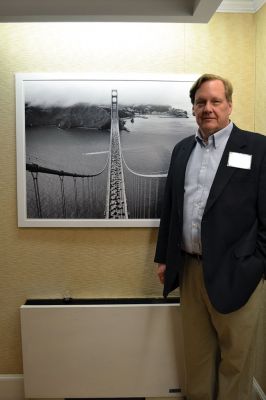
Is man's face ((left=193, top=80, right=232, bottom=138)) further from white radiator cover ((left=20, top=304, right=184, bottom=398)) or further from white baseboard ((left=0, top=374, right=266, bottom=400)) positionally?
white baseboard ((left=0, top=374, right=266, bottom=400))

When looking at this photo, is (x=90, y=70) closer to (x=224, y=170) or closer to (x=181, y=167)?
(x=181, y=167)

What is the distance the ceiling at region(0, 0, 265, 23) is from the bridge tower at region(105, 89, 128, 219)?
2.18ft

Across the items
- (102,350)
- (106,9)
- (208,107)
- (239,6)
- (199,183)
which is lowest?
(102,350)

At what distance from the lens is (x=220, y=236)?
1558 mm

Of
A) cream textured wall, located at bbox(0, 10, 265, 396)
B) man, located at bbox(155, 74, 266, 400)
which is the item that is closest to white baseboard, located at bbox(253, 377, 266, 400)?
man, located at bbox(155, 74, 266, 400)

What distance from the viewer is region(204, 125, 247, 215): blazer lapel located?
1548 mm

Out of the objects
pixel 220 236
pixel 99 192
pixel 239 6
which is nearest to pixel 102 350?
pixel 99 192

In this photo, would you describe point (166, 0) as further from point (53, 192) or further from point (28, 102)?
point (53, 192)

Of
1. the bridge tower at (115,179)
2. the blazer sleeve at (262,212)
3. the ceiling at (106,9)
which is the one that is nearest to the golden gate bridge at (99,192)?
the bridge tower at (115,179)

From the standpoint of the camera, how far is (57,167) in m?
2.01

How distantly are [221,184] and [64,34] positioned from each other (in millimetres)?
Result: 1242

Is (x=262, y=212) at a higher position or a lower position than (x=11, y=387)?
higher

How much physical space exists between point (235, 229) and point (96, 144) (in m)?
0.92

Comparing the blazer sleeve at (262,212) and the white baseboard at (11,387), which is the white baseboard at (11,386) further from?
the blazer sleeve at (262,212)
